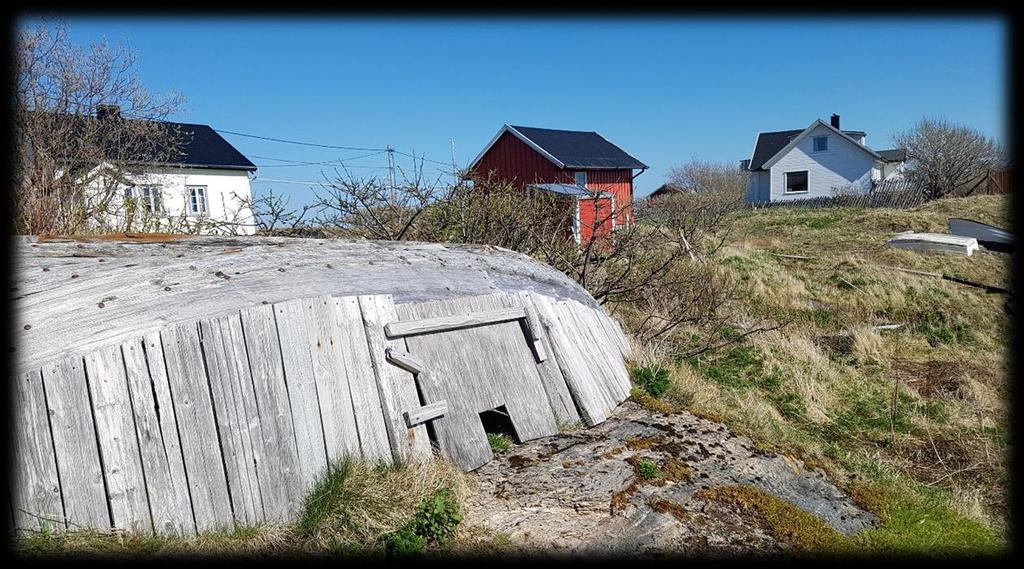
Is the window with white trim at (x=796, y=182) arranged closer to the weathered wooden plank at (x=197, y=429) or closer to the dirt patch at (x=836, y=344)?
the dirt patch at (x=836, y=344)

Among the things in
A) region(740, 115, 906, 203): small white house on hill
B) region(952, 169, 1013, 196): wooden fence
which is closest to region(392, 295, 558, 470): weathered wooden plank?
region(952, 169, 1013, 196): wooden fence

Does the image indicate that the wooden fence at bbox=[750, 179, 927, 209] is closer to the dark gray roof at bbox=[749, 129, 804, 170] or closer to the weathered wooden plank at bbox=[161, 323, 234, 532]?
the dark gray roof at bbox=[749, 129, 804, 170]

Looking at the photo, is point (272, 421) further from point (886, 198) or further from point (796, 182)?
point (796, 182)

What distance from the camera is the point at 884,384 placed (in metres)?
8.62

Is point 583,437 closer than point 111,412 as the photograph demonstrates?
No

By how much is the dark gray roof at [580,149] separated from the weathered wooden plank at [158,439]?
2641 centimetres

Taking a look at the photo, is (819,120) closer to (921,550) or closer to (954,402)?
(954,402)

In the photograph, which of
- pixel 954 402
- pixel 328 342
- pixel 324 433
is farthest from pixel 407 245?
pixel 954 402

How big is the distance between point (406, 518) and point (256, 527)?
881mm

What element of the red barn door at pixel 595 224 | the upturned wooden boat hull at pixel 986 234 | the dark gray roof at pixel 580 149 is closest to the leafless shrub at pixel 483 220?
the red barn door at pixel 595 224

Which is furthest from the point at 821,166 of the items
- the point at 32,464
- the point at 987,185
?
the point at 32,464

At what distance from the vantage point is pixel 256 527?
11.7 ft

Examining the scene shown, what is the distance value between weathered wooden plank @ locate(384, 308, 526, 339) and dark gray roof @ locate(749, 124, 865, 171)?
1649 inches

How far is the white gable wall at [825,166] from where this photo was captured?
3888 cm
